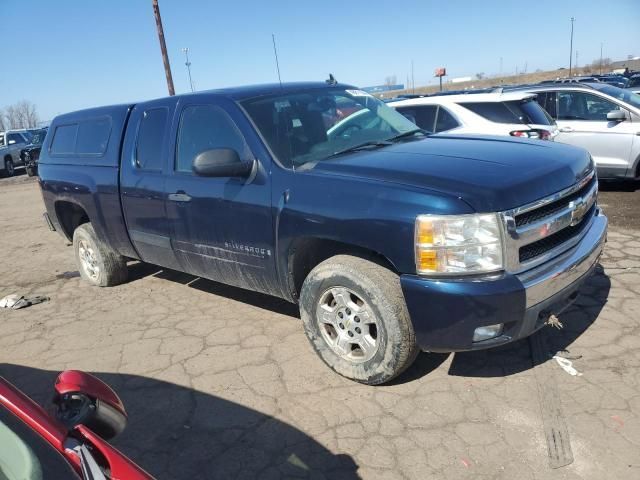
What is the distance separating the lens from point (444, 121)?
25.1ft

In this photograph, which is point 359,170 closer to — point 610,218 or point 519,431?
point 519,431

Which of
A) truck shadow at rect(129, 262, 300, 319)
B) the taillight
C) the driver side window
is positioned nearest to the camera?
truck shadow at rect(129, 262, 300, 319)

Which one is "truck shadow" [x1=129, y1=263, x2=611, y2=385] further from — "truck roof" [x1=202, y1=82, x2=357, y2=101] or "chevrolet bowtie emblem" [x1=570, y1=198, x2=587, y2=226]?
"truck roof" [x1=202, y1=82, x2=357, y2=101]

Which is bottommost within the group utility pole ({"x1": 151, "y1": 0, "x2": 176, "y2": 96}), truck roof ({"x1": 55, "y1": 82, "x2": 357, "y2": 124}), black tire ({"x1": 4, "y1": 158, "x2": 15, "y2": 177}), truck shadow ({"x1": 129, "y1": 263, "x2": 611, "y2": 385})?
black tire ({"x1": 4, "y1": 158, "x2": 15, "y2": 177})

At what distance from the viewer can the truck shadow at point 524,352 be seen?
3420 millimetres

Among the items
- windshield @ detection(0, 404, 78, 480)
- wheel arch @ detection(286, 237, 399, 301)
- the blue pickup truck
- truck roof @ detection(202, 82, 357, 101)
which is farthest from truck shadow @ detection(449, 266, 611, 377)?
windshield @ detection(0, 404, 78, 480)

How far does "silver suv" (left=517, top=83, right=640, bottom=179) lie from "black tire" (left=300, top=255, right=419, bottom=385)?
20.7 feet

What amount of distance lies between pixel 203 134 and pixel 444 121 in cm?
461

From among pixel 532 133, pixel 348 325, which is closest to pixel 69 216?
pixel 348 325

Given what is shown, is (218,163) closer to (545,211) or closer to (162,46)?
(545,211)

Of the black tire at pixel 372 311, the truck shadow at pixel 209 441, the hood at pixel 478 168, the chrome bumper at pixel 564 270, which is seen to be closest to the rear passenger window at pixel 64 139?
the truck shadow at pixel 209 441

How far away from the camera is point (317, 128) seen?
3.89 metres

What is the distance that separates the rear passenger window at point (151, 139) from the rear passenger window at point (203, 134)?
0.86ft

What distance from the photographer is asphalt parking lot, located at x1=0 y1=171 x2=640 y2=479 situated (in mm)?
2666
